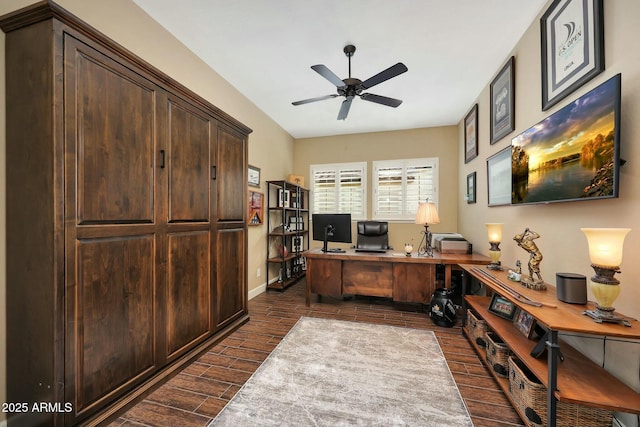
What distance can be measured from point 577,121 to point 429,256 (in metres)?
A: 2.05

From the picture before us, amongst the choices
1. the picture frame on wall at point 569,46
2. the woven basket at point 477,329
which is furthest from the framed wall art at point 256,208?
the picture frame on wall at point 569,46

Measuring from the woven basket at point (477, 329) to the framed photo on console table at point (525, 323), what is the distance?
0.34 m

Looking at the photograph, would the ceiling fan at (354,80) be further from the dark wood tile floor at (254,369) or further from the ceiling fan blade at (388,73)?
the dark wood tile floor at (254,369)

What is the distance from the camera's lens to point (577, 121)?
63.6 inches


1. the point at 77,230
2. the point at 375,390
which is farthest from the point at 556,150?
the point at 77,230

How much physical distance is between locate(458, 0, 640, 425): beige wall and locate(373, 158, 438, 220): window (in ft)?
7.55

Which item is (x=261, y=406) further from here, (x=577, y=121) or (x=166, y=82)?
(x=577, y=121)

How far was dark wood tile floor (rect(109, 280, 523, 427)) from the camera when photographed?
1.62 meters

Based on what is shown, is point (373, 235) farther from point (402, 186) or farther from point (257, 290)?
point (257, 290)

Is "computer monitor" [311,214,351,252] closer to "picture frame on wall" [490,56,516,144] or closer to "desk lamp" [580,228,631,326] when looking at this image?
"picture frame on wall" [490,56,516,144]

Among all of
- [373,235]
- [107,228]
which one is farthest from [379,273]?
[107,228]

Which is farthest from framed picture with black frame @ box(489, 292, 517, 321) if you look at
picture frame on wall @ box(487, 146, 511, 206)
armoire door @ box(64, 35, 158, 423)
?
armoire door @ box(64, 35, 158, 423)

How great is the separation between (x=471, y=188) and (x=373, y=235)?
65.5 inches

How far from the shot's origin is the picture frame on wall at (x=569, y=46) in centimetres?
157
